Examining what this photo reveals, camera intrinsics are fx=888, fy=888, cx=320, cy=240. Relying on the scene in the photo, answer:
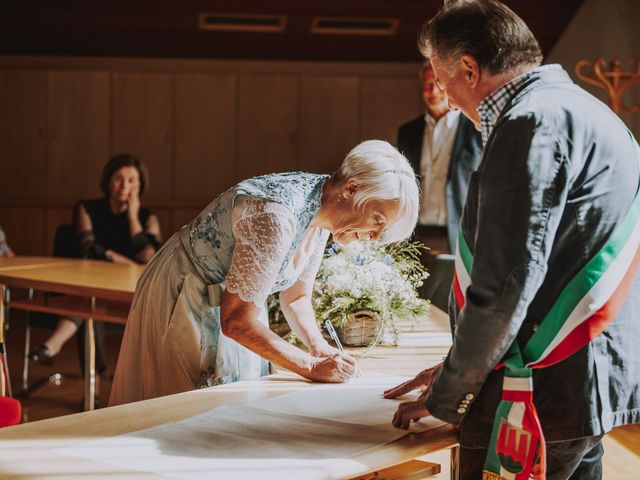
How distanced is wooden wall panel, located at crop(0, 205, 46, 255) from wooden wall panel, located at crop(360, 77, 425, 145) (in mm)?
3810

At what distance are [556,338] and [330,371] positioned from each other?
0.78 m

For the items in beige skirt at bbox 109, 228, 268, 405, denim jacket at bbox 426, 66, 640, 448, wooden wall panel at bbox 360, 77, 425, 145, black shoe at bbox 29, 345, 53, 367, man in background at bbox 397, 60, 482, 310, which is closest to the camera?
denim jacket at bbox 426, 66, 640, 448

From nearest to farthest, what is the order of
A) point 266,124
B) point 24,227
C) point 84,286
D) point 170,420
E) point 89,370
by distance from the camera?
point 170,420 → point 84,286 → point 89,370 → point 24,227 → point 266,124

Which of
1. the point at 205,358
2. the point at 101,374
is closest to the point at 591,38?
the point at 101,374

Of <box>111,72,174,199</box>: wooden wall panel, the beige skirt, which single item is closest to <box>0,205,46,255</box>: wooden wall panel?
<box>111,72,174,199</box>: wooden wall panel

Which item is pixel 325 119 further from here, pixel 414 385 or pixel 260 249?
pixel 414 385

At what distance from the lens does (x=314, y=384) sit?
218 cm

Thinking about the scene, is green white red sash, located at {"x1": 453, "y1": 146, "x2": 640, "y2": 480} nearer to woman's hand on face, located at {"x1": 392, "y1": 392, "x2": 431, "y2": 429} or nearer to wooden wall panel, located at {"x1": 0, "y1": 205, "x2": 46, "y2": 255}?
woman's hand on face, located at {"x1": 392, "y1": 392, "x2": 431, "y2": 429}

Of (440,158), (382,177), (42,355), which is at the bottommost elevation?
(42,355)

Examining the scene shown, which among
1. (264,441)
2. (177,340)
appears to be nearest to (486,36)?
(264,441)

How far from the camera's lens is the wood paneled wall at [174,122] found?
32.7 feet

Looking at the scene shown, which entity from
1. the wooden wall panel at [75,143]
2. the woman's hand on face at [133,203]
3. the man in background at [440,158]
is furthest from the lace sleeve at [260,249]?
the wooden wall panel at [75,143]

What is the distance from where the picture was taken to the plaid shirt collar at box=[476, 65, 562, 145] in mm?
1604

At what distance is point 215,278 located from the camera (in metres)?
2.45
